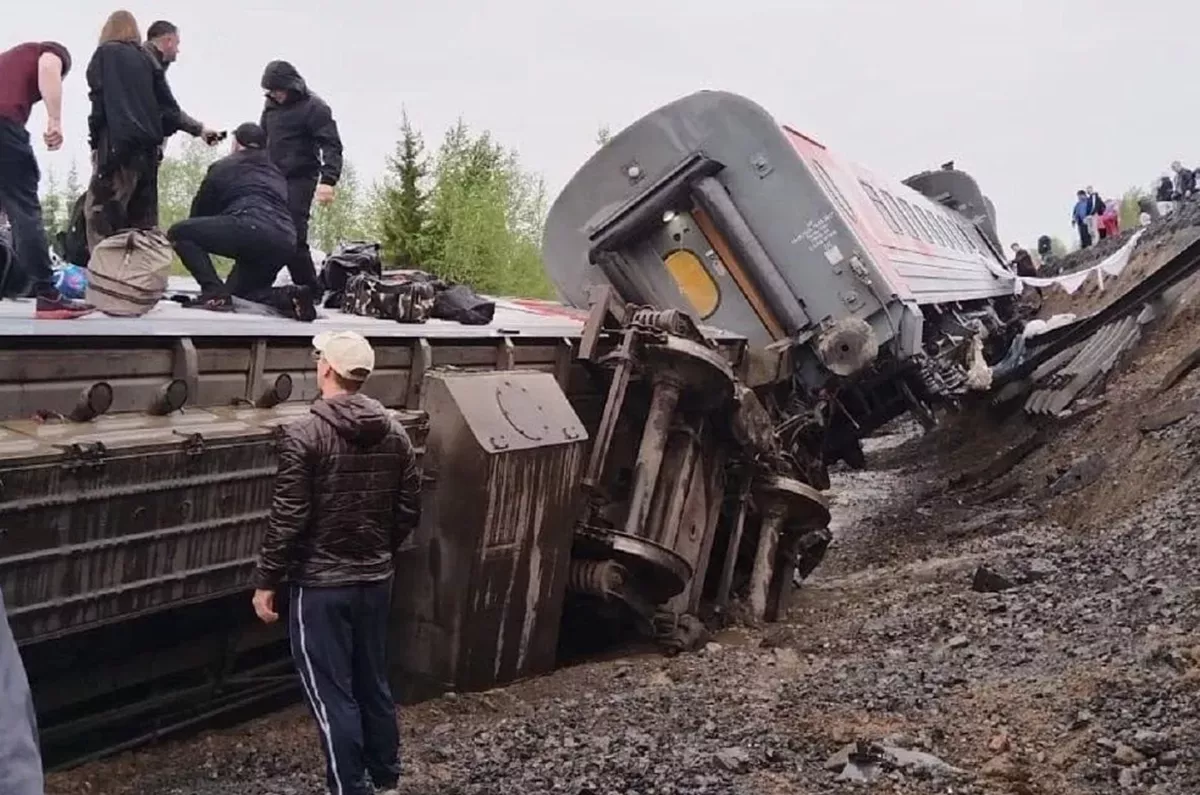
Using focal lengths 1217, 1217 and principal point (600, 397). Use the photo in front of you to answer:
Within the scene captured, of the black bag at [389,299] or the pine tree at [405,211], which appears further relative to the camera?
the pine tree at [405,211]

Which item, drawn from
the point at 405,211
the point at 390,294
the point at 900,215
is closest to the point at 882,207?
the point at 900,215

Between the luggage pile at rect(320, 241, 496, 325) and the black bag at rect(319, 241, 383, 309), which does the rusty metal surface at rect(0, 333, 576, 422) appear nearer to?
the luggage pile at rect(320, 241, 496, 325)

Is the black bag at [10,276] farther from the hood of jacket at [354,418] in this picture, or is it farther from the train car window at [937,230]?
the train car window at [937,230]

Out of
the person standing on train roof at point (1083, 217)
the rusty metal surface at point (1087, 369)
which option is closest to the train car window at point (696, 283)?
the rusty metal surface at point (1087, 369)

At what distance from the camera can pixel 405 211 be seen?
26688 millimetres

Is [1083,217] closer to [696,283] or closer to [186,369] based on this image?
[696,283]

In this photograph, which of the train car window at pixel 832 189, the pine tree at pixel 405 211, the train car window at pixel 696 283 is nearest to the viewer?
the train car window at pixel 832 189

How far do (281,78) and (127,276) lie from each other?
1.91 meters

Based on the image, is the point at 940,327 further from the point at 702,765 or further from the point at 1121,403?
the point at 702,765

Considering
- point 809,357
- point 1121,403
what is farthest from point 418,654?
point 1121,403

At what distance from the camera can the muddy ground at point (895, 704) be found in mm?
3779

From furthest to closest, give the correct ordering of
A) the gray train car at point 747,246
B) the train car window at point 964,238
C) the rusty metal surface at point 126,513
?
the train car window at point 964,238 < the gray train car at point 747,246 < the rusty metal surface at point 126,513

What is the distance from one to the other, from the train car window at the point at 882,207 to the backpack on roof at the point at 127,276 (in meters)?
7.54

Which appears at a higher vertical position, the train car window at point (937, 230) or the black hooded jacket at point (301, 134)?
the train car window at point (937, 230)
